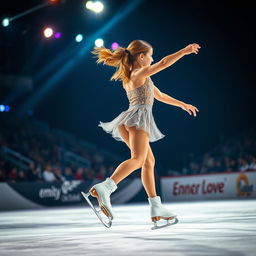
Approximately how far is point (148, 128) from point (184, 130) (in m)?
14.2

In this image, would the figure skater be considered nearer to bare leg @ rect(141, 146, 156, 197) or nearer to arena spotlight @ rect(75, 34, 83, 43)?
bare leg @ rect(141, 146, 156, 197)

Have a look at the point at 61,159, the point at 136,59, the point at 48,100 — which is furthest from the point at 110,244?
the point at 48,100

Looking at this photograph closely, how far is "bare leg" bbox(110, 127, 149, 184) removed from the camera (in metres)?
4.35

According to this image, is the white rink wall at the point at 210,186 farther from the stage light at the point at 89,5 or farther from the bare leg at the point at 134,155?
the bare leg at the point at 134,155

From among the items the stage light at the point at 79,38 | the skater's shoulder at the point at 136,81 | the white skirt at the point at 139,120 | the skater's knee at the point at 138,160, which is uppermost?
the stage light at the point at 79,38

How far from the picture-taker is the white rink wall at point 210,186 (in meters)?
14.1

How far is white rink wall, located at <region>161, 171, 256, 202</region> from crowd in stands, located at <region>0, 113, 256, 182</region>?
508mm

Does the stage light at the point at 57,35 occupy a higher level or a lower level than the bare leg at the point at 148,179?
higher

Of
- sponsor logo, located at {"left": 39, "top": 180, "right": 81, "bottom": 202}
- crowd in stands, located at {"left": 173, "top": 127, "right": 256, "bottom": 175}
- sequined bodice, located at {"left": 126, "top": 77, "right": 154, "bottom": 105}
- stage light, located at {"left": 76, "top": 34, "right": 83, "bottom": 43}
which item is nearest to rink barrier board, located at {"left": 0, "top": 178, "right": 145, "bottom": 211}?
sponsor logo, located at {"left": 39, "top": 180, "right": 81, "bottom": 202}

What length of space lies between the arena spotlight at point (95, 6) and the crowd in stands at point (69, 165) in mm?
4764

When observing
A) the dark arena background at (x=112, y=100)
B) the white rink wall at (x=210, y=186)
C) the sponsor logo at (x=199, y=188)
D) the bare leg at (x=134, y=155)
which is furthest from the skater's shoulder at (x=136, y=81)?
the sponsor logo at (x=199, y=188)

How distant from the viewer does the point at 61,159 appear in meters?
19.1

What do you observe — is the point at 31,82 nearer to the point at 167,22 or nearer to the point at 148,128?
the point at 167,22

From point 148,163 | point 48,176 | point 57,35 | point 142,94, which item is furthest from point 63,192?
point 142,94
